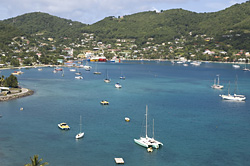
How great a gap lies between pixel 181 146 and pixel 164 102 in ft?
134

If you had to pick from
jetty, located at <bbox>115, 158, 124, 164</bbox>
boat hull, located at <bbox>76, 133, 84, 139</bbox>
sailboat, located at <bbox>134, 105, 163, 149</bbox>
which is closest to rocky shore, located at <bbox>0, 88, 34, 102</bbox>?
boat hull, located at <bbox>76, 133, 84, 139</bbox>

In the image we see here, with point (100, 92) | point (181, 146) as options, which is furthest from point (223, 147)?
point (100, 92)

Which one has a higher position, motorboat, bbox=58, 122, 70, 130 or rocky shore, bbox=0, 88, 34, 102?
rocky shore, bbox=0, 88, 34, 102

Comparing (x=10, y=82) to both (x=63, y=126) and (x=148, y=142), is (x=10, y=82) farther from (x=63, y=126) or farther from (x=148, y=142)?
(x=148, y=142)

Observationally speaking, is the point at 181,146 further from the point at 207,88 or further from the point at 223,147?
the point at 207,88

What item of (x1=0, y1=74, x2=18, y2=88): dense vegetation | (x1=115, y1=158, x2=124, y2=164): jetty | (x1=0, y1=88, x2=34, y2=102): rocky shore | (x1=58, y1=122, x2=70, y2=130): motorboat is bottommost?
(x1=115, y1=158, x2=124, y2=164): jetty

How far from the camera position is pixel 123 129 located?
214ft

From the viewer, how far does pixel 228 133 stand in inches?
2542

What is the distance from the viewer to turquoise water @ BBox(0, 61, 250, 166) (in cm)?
5031

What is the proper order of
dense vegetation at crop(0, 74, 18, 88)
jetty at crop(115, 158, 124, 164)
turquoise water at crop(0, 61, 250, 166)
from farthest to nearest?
1. dense vegetation at crop(0, 74, 18, 88)
2. turquoise water at crop(0, 61, 250, 166)
3. jetty at crop(115, 158, 124, 164)

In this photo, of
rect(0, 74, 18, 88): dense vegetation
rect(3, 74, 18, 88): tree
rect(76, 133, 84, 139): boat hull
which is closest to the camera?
rect(76, 133, 84, 139): boat hull

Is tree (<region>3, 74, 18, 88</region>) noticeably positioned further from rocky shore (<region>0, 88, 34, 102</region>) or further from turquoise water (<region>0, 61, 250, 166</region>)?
turquoise water (<region>0, 61, 250, 166</region>)

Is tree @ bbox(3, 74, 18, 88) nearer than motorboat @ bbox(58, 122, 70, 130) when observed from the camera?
No

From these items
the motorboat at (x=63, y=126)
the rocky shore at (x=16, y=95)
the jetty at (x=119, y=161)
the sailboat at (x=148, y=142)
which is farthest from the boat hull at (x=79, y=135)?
the rocky shore at (x=16, y=95)
